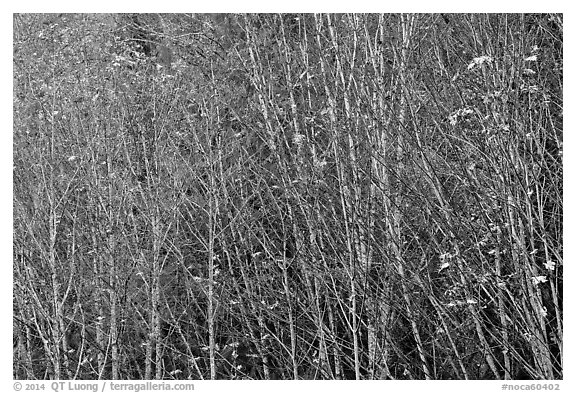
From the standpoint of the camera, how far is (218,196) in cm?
550

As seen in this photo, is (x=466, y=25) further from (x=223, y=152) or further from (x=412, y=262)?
(x=223, y=152)

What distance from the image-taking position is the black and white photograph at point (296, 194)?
449 cm

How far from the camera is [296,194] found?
4918 millimetres

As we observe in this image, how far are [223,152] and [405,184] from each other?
1.68 meters

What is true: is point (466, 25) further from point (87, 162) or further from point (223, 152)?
point (87, 162)

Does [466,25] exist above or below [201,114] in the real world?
above

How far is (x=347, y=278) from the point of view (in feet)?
16.3

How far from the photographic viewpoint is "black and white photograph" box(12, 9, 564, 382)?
4.49 metres
